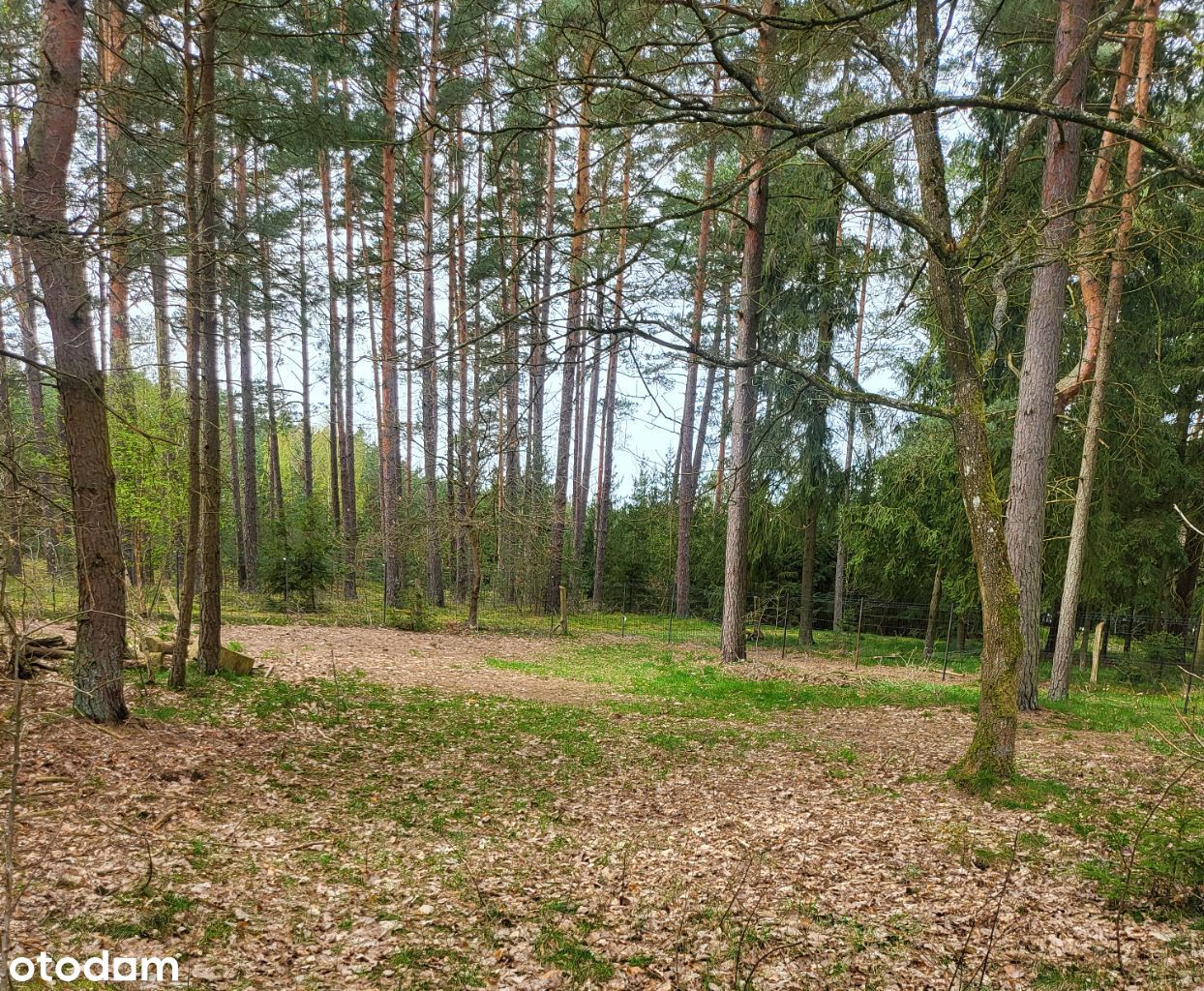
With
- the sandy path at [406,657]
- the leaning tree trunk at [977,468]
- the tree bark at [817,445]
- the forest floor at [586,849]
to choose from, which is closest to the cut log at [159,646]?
the forest floor at [586,849]

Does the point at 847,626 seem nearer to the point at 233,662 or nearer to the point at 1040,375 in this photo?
the point at 1040,375

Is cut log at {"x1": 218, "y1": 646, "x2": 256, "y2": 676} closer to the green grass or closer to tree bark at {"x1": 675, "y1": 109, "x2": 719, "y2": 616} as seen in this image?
the green grass

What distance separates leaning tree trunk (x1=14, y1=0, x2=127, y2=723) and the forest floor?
1.75 feet

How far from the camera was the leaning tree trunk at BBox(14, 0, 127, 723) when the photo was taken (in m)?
4.80

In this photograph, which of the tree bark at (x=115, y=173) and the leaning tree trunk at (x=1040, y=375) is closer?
the tree bark at (x=115, y=173)

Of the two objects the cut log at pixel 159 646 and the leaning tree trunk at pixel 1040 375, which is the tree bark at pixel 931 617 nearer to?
the leaning tree trunk at pixel 1040 375

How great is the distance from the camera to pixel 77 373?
16.7ft

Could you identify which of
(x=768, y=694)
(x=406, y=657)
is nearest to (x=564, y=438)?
(x=406, y=657)

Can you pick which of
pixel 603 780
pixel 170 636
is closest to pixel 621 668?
pixel 603 780

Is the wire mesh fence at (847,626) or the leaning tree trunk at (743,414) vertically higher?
the leaning tree trunk at (743,414)

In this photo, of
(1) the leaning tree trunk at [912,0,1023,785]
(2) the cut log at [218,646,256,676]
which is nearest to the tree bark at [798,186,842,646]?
(1) the leaning tree trunk at [912,0,1023,785]

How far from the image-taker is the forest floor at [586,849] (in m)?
3.16

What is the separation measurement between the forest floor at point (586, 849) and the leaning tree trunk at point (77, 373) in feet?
1.75

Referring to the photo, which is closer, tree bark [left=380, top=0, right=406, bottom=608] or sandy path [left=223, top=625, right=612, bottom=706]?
sandy path [left=223, top=625, right=612, bottom=706]
